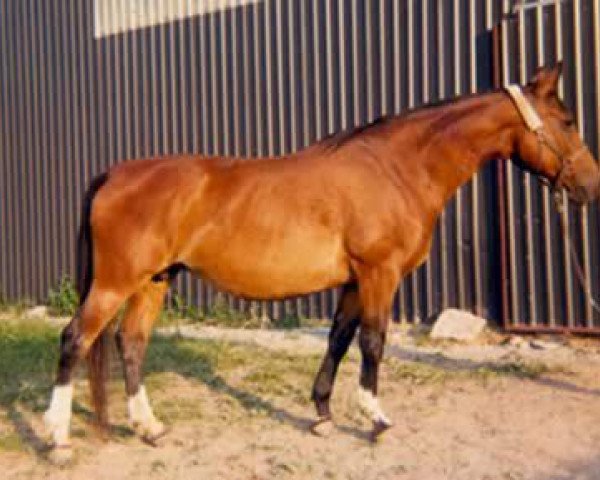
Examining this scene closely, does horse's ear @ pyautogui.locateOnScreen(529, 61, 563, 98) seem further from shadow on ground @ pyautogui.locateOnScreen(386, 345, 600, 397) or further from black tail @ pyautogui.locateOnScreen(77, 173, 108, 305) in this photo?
black tail @ pyautogui.locateOnScreen(77, 173, 108, 305)

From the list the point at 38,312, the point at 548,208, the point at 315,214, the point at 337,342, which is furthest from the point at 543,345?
the point at 38,312

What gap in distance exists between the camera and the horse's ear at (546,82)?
5.50 metres

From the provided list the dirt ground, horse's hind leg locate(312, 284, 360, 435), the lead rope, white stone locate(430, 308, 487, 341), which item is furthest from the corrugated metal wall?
horse's hind leg locate(312, 284, 360, 435)

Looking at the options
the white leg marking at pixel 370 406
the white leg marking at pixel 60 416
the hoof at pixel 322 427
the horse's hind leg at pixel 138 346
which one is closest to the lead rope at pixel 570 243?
the white leg marking at pixel 370 406

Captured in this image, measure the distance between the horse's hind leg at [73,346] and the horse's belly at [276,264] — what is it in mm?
545

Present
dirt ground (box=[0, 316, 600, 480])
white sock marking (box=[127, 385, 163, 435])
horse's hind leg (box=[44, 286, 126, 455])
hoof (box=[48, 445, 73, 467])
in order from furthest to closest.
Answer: white sock marking (box=[127, 385, 163, 435])
horse's hind leg (box=[44, 286, 126, 455])
hoof (box=[48, 445, 73, 467])
dirt ground (box=[0, 316, 600, 480])

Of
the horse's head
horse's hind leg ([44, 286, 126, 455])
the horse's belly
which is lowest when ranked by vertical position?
horse's hind leg ([44, 286, 126, 455])

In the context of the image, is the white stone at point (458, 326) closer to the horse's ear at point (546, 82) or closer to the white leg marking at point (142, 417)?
the horse's ear at point (546, 82)

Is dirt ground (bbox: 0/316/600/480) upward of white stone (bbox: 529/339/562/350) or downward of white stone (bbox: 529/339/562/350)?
upward

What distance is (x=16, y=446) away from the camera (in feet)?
17.9

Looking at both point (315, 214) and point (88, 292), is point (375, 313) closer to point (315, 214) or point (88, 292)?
point (315, 214)

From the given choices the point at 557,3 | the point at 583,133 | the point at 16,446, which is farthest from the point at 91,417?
the point at 557,3

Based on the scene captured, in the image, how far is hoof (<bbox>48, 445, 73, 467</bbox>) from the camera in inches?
199

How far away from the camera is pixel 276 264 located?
17.5 feet
